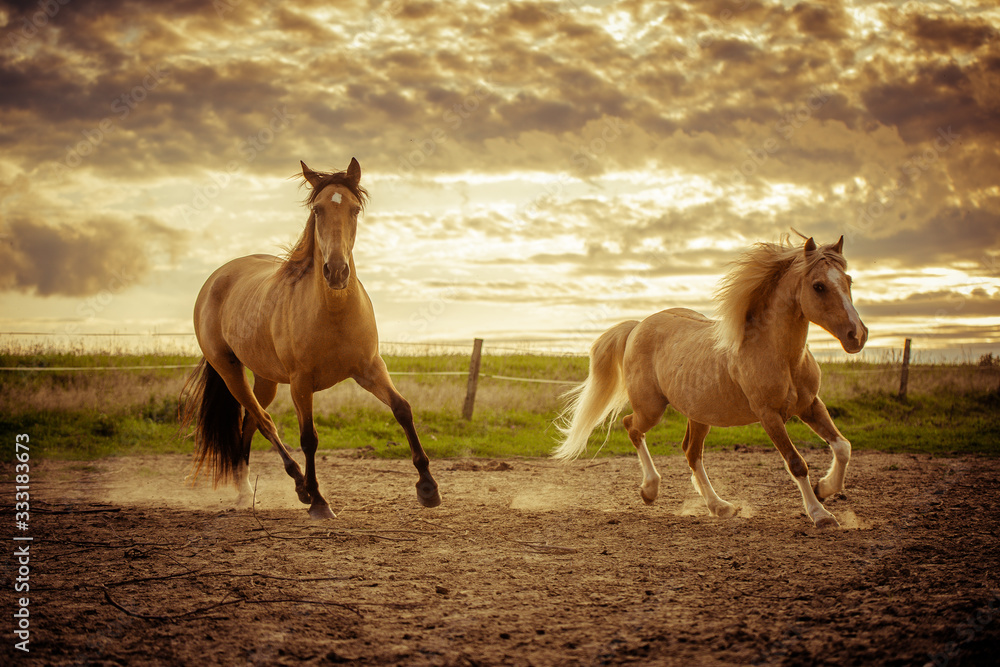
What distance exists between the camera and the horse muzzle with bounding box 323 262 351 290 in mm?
4039

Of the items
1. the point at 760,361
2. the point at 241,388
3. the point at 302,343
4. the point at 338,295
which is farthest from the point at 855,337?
the point at 241,388

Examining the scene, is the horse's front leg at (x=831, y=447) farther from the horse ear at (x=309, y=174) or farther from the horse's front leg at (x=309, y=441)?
the horse ear at (x=309, y=174)

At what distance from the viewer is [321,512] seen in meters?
4.77

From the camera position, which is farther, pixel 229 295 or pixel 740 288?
pixel 229 295

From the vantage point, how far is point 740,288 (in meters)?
4.75

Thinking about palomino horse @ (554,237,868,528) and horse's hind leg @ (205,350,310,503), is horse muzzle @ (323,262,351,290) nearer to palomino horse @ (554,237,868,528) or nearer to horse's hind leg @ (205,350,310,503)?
horse's hind leg @ (205,350,310,503)

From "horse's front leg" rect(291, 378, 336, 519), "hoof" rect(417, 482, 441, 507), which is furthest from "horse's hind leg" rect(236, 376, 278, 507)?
"hoof" rect(417, 482, 441, 507)

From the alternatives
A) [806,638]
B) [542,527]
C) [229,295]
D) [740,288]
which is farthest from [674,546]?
[229,295]

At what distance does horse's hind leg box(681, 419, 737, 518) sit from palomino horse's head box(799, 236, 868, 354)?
1336 millimetres

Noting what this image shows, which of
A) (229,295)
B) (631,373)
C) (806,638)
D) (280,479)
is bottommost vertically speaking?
(280,479)

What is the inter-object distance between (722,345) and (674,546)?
166 centimetres

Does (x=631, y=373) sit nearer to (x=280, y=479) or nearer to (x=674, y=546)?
(x=674, y=546)

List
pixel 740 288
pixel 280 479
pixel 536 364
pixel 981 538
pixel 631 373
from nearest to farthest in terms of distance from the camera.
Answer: pixel 981 538 < pixel 740 288 < pixel 631 373 < pixel 280 479 < pixel 536 364

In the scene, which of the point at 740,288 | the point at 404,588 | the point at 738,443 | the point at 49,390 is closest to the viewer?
the point at 404,588
